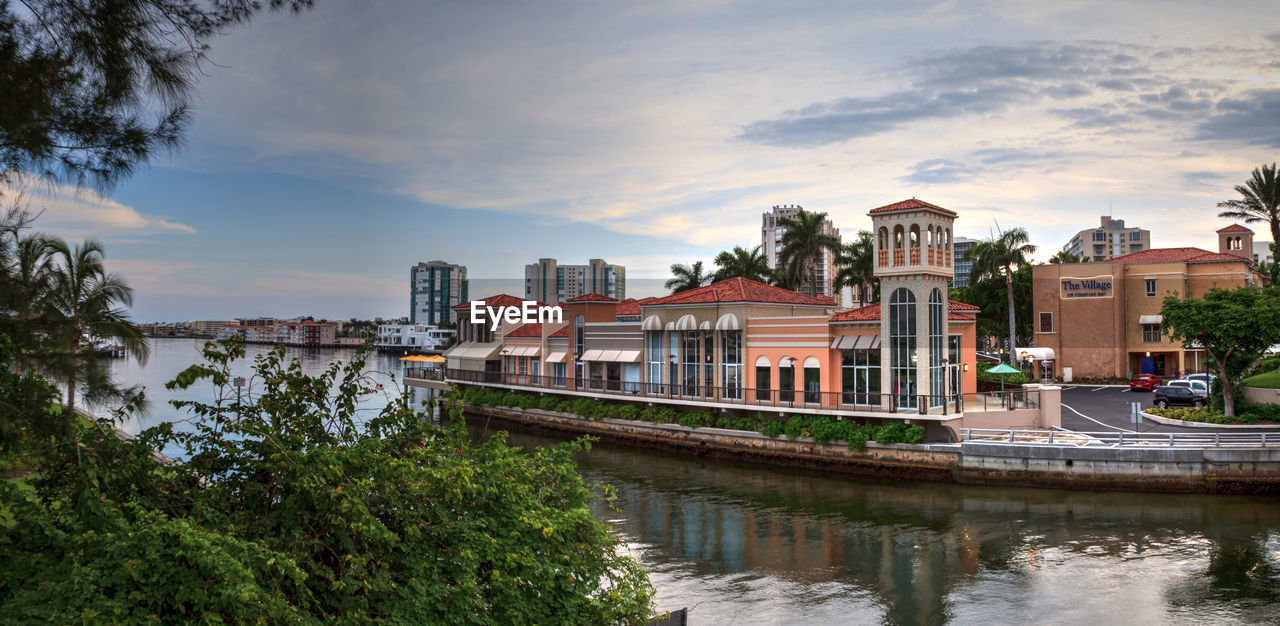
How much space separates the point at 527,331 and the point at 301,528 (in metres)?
47.0

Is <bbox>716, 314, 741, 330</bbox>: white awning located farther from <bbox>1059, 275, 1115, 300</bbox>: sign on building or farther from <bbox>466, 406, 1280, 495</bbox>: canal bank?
<bbox>1059, 275, 1115, 300</bbox>: sign on building

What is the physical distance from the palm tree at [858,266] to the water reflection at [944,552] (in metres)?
27.9

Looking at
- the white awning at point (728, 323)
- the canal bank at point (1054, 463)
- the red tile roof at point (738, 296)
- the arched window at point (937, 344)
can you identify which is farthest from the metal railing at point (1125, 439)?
the red tile roof at point (738, 296)

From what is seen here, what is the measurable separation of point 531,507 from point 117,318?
7.89 meters

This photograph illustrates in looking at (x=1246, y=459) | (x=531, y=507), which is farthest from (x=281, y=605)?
(x=1246, y=459)

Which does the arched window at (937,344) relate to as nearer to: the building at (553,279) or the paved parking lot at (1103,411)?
the paved parking lot at (1103,411)

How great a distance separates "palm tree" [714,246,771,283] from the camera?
6069cm

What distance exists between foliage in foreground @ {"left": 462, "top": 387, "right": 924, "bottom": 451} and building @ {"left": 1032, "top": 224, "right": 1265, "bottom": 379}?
97.7 feet

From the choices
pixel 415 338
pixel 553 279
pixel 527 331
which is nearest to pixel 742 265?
pixel 527 331

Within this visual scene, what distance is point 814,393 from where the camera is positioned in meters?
33.1

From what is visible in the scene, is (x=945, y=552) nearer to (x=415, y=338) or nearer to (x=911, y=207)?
(x=911, y=207)

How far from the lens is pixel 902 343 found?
31891 mm

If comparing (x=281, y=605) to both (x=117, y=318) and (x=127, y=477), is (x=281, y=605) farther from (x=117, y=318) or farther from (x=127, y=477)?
(x=117, y=318)

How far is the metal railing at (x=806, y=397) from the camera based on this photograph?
30.9 m
